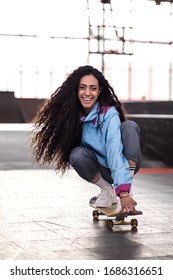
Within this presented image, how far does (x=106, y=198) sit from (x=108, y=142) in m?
0.39

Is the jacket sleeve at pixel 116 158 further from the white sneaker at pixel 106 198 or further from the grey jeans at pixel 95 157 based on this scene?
the white sneaker at pixel 106 198

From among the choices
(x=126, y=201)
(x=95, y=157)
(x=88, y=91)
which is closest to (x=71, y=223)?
(x=95, y=157)

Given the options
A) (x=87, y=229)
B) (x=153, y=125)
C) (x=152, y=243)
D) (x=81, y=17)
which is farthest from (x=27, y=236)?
(x=81, y=17)

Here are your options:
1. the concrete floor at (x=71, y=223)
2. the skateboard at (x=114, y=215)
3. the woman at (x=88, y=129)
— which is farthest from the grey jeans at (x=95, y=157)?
the concrete floor at (x=71, y=223)

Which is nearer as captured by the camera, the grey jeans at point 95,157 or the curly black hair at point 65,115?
the grey jeans at point 95,157

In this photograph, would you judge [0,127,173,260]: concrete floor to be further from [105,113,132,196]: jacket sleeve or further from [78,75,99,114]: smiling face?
[78,75,99,114]: smiling face

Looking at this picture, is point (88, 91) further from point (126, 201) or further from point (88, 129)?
point (126, 201)

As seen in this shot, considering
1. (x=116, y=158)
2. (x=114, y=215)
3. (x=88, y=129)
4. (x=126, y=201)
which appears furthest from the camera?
(x=88, y=129)

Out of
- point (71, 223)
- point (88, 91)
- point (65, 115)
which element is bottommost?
point (71, 223)

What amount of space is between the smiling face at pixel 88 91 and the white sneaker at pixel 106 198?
48 centimetres

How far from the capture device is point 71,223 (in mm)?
2748

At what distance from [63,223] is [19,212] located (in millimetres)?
414

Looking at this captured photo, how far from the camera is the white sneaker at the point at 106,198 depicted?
2818 millimetres

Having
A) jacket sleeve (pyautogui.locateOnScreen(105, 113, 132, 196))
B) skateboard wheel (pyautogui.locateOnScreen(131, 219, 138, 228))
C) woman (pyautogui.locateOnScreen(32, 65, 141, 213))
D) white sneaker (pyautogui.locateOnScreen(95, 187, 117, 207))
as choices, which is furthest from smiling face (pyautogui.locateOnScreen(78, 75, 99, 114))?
skateboard wheel (pyautogui.locateOnScreen(131, 219, 138, 228))
